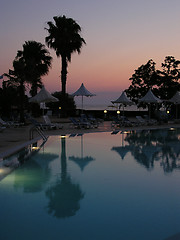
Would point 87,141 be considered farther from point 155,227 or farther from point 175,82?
point 175,82

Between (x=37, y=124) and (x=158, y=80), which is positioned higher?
(x=158, y=80)

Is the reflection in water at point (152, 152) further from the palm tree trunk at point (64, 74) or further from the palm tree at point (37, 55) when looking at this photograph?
the palm tree at point (37, 55)

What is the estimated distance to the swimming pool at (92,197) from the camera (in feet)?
12.9

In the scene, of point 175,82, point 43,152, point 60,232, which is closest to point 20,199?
point 60,232

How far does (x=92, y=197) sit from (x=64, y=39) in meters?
24.0

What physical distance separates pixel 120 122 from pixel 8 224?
16493 millimetres

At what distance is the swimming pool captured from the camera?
394 centimetres

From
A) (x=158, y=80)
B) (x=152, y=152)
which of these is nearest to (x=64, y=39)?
(x=158, y=80)

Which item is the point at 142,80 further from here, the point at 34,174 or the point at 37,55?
the point at 34,174

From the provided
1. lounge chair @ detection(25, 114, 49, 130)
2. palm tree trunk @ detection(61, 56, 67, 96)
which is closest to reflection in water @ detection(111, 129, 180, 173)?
lounge chair @ detection(25, 114, 49, 130)

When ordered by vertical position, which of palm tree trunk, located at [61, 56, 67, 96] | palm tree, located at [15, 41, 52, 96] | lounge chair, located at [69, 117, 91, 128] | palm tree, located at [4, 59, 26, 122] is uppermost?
palm tree, located at [15, 41, 52, 96]

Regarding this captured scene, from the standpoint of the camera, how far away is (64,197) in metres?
5.45

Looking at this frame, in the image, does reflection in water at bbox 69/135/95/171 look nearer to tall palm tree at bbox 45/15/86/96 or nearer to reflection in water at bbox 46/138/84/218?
reflection in water at bbox 46/138/84/218

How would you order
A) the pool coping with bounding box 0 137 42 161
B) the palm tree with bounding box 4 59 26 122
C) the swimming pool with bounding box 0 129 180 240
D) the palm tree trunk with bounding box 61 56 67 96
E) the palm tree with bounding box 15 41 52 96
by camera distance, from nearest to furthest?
1. the swimming pool with bounding box 0 129 180 240
2. the pool coping with bounding box 0 137 42 161
3. the palm tree with bounding box 4 59 26 122
4. the palm tree with bounding box 15 41 52 96
5. the palm tree trunk with bounding box 61 56 67 96
